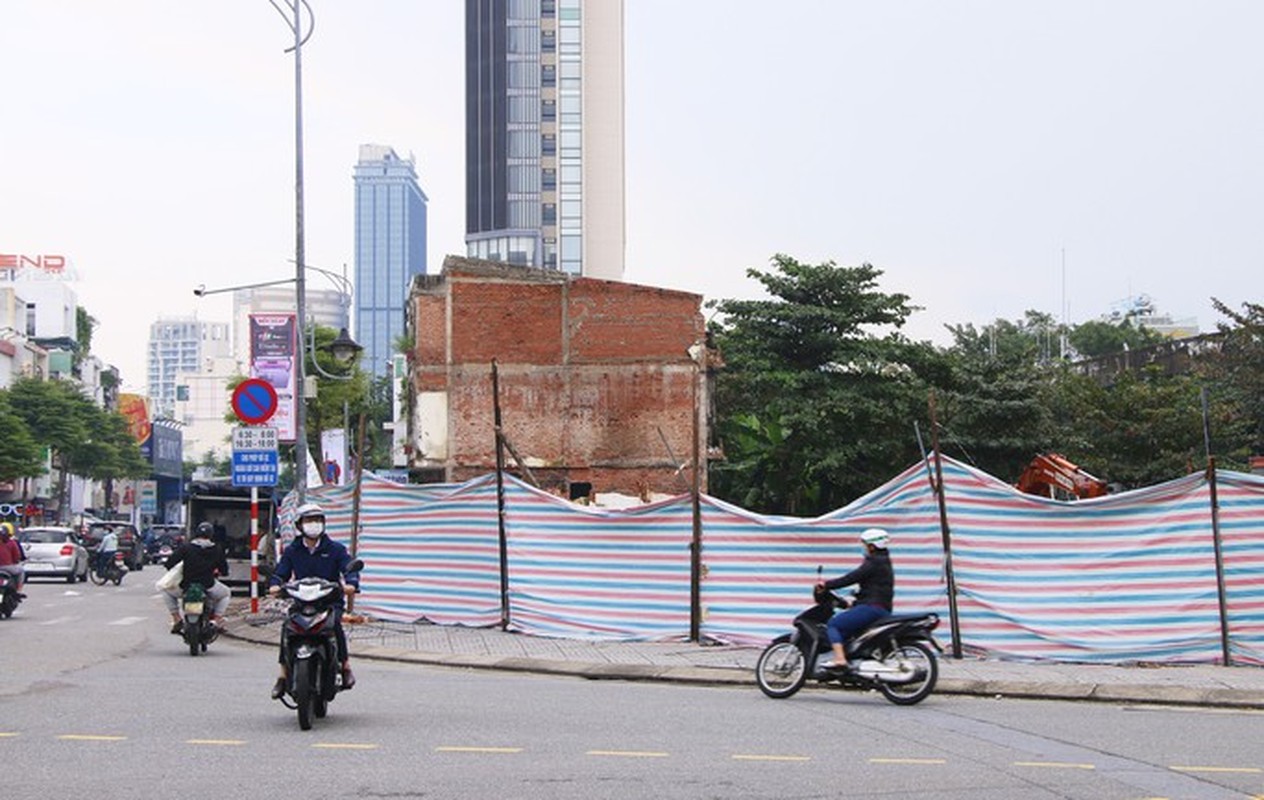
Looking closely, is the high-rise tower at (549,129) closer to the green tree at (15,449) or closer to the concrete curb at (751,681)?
the green tree at (15,449)

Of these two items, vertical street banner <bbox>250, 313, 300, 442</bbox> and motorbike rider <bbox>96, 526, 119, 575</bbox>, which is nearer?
vertical street banner <bbox>250, 313, 300, 442</bbox>

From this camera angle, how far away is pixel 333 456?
5550 centimetres

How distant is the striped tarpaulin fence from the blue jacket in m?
6.89

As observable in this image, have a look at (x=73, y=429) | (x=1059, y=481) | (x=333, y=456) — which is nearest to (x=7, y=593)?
(x=1059, y=481)

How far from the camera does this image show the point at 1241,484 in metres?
16.8

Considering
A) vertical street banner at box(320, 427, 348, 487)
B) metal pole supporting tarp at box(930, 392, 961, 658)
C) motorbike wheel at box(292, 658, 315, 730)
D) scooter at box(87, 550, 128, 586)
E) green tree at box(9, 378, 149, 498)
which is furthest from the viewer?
green tree at box(9, 378, 149, 498)

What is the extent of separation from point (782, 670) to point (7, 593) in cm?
1584

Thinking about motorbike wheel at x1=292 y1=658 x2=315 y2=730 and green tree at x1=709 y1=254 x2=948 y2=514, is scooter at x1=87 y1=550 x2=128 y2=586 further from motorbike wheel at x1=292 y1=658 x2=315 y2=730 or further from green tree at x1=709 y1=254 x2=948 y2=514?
motorbike wheel at x1=292 y1=658 x2=315 y2=730

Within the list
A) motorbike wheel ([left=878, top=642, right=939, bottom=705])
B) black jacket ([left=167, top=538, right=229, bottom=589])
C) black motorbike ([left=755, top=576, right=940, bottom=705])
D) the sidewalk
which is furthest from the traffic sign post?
motorbike wheel ([left=878, top=642, right=939, bottom=705])

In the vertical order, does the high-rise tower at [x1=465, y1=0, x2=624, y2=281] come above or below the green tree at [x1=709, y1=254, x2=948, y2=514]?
above

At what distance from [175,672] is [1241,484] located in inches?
444

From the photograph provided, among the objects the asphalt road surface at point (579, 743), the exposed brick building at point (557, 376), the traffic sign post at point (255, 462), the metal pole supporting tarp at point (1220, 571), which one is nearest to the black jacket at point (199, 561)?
the asphalt road surface at point (579, 743)

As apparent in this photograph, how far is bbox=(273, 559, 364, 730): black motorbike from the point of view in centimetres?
1209

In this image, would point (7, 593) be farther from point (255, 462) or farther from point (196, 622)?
point (196, 622)
